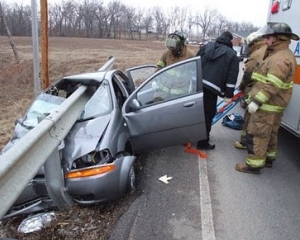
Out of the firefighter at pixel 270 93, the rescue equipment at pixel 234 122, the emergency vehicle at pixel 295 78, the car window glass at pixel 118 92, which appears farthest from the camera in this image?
the rescue equipment at pixel 234 122

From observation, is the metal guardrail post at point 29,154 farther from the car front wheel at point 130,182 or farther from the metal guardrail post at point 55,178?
A: the car front wheel at point 130,182

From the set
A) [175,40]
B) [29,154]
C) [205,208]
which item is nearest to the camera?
[29,154]

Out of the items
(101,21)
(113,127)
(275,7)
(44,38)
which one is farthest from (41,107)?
(101,21)

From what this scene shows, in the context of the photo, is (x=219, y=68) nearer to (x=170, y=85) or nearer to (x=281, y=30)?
(x=170, y=85)

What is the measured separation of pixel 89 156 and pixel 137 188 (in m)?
0.82

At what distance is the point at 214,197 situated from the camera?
3889 mm

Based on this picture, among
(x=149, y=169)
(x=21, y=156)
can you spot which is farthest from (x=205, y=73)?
(x=21, y=156)

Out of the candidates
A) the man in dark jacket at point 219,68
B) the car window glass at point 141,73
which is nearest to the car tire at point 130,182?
the man in dark jacket at point 219,68

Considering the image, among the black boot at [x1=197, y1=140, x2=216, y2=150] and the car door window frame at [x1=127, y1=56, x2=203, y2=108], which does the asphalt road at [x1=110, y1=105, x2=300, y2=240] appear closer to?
the black boot at [x1=197, y1=140, x2=216, y2=150]

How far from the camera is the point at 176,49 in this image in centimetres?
566

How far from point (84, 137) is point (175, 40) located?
2.54 m

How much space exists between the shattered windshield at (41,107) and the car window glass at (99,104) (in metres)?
0.48

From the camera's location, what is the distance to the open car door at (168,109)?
14.6 ft

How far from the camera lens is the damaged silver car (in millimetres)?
3494
